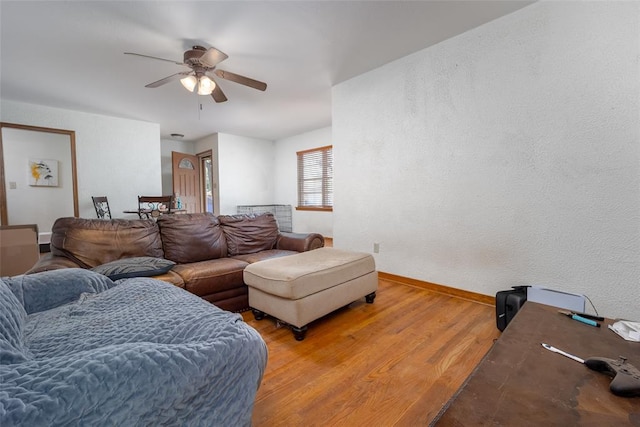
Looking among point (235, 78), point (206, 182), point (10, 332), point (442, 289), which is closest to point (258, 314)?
point (10, 332)

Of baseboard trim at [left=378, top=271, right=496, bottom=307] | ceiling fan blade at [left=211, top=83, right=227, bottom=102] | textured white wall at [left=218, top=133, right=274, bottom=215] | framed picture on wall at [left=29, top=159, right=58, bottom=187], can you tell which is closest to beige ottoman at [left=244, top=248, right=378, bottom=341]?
baseboard trim at [left=378, top=271, right=496, bottom=307]

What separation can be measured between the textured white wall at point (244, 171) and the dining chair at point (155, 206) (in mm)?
1476

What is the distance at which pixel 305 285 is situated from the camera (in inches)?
72.4

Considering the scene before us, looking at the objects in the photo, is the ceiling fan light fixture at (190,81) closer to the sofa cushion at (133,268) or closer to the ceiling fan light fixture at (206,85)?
the ceiling fan light fixture at (206,85)

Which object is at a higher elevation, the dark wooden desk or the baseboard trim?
the dark wooden desk

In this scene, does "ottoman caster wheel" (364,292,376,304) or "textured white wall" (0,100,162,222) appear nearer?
"ottoman caster wheel" (364,292,376,304)

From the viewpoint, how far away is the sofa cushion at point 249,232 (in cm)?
280

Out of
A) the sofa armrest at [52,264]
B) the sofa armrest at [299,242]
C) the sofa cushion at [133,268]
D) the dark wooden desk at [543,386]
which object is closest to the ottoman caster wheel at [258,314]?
the sofa cushion at [133,268]

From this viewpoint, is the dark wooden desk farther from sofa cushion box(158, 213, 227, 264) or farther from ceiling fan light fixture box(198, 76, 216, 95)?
ceiling fan light fixture box(198, 76, 216, 95)

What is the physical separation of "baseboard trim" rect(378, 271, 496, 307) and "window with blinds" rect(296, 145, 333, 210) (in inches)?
107

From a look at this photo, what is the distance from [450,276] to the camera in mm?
2645

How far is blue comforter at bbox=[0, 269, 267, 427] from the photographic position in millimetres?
540

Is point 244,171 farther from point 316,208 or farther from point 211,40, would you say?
point 211,40

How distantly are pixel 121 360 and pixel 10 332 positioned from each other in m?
0.45
